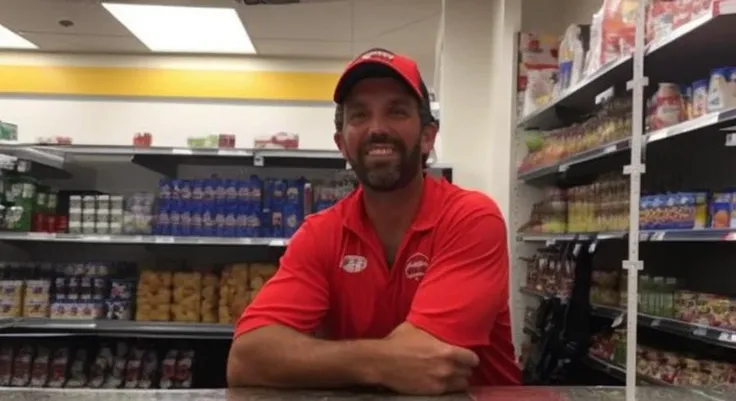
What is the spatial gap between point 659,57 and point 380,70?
155 cm

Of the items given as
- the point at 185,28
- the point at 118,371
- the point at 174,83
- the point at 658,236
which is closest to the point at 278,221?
the point at 118,371

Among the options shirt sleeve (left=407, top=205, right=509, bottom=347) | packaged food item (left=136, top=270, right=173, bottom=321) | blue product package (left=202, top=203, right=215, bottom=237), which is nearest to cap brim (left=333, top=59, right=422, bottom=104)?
shirt sleeve (left=407, top=205, right=509, bottom=347)

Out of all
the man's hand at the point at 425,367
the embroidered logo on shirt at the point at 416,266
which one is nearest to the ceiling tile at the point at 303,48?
the embroidered logo on shirt at the point at 416,266

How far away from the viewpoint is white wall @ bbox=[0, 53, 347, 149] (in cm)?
824

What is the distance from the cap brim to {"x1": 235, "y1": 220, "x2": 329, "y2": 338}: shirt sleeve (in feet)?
1.30

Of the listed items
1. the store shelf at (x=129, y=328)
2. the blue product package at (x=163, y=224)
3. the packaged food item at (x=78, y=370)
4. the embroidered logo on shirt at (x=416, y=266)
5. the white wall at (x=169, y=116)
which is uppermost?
the white wall at (x=169, y=116)

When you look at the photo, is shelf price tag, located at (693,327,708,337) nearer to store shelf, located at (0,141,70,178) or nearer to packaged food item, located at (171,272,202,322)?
packaged food item, located at (171,272,202,322)

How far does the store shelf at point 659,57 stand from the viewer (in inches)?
96.6

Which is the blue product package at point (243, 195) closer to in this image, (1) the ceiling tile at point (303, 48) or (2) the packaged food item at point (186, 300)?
(2) the packaged food item at point (186, 300)

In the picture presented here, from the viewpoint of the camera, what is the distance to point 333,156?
15.2 ft

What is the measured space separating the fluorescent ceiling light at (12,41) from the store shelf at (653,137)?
5.47 m

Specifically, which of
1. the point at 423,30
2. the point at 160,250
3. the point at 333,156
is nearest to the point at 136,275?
the point at 160,250

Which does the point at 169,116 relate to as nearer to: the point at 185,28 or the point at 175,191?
the point at 185,28

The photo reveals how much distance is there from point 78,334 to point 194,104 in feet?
13.4
